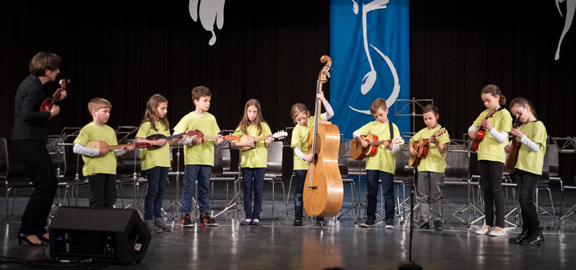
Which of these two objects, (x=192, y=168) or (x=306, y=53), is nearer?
(x=192, y=168)

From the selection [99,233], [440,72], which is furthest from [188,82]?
[99,233]

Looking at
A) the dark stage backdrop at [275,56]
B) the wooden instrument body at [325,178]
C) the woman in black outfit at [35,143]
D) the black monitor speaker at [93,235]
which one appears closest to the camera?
the black monitor speaker at [93,235]

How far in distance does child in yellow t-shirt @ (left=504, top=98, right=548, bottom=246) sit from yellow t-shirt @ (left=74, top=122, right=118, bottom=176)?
4110mm

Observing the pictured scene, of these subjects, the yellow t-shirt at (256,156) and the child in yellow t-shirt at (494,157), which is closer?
the child in yellow t-shirt at (494,157)

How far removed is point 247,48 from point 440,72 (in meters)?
4.70

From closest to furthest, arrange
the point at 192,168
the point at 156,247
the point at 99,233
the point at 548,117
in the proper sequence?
1. the point at 99,233
2. the point at 156,247
3. the point at 192,168
4. the point at 548,117

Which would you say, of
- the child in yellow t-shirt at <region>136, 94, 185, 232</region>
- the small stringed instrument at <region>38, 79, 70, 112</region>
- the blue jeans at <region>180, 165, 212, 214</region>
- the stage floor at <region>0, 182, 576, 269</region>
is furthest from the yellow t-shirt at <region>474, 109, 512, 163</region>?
the small stringed instrument at <region>38, 79, 70, 112</region>

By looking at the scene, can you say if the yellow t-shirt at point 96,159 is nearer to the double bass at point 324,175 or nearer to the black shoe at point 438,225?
the double bass at point 324,175

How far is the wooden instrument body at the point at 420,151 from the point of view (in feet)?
19.7

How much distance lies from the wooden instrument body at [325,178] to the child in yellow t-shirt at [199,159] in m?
1.20

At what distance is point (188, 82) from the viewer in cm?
1240

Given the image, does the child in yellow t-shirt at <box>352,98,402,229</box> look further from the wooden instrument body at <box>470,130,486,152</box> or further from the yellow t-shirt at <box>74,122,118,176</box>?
the yellow t-shirt at <box>74,122,118,176</box>

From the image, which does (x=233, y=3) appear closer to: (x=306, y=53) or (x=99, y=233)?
(x=306, y=53)

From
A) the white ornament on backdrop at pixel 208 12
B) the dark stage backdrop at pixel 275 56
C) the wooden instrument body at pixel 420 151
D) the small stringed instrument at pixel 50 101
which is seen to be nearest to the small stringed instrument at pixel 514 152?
the wooden instrument body at pixel 420 151
